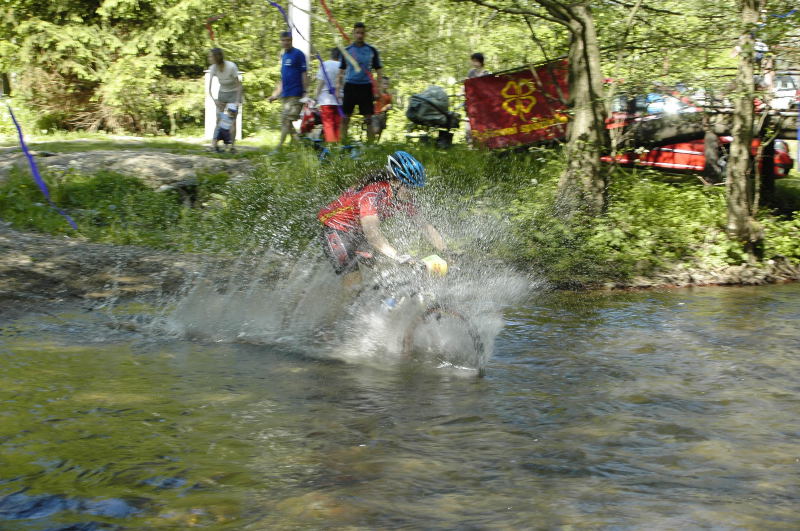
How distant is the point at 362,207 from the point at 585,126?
5.95 m

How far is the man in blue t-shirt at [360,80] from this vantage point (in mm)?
13297

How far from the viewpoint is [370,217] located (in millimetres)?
7461

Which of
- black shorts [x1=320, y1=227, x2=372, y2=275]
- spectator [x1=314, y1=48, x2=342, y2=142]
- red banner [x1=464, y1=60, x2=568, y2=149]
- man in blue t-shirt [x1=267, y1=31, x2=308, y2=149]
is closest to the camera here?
black shorts [x1=320, y1=227, x2=372, y2=275]

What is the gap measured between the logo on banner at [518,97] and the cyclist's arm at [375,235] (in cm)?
729

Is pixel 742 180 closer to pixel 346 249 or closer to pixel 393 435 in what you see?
pixel 346 249

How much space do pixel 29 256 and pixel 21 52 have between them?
39.8 ft

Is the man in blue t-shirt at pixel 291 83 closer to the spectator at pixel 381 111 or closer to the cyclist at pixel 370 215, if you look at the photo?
the spectator at pixel 381 111

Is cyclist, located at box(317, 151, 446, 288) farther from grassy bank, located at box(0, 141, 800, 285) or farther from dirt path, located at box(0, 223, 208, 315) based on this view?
grassy bank, located at box(0, 141, 800, 285)

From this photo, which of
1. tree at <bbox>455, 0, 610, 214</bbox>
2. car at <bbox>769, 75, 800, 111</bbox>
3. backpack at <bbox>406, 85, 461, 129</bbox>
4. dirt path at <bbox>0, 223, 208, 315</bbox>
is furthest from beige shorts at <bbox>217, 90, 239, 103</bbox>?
car at <bbox>769, 75, 800, 111</bbox>

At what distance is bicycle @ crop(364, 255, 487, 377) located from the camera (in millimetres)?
7328

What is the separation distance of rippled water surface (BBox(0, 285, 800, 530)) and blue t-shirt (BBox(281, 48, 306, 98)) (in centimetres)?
647

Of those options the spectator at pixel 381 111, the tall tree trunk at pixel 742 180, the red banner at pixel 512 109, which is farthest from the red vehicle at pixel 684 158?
the spectator at pixel 381 111

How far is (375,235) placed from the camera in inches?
291

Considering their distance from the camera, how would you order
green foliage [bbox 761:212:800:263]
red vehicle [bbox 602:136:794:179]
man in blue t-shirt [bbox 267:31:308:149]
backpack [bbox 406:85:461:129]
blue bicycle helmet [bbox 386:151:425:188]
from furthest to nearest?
red vehicle [bbox 602:136:794:179] → backpack [bbox 406:85:461:129] → man in blue t-shirt [bbox 267:31:308:149] → green foliage [bbox 761:212:800:263] → blue bicycle helmet [bbox 386:151:425:188]
